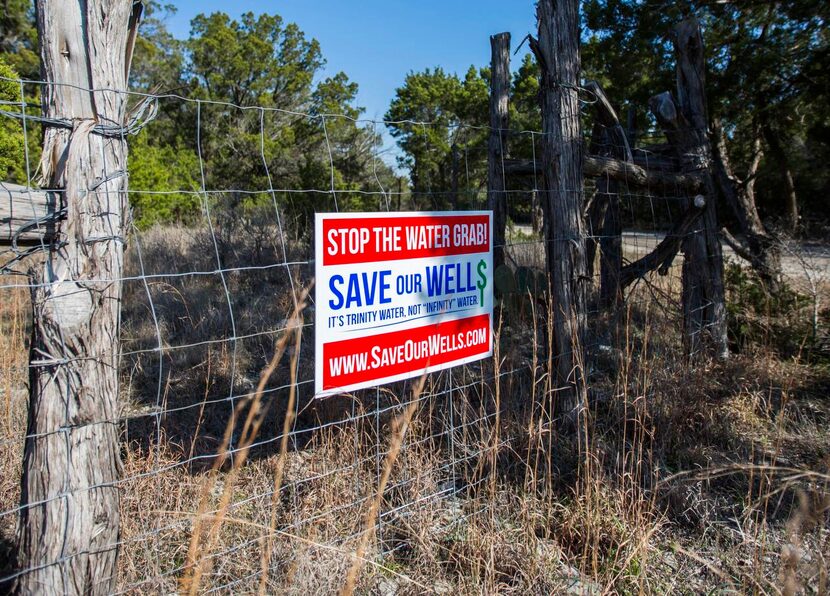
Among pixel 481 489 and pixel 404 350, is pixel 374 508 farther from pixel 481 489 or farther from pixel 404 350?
pixel 481 489

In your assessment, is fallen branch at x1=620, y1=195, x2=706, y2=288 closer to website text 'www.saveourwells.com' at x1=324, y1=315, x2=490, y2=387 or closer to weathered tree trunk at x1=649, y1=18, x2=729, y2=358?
weathered tree trunk at x1=649, y1=18, x2=729, y2=358

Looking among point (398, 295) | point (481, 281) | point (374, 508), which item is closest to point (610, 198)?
point (481, 281)

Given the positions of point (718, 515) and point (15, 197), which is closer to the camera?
point (15, 197)

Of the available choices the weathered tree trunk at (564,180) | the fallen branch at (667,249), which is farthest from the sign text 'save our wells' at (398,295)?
the fallen branch at (667,249)

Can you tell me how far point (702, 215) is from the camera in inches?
198

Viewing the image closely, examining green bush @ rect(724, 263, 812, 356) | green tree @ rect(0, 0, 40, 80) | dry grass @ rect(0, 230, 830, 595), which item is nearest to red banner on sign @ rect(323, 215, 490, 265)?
dry grass @ rect(0, 230, 830, 595)

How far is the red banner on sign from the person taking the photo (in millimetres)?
2457

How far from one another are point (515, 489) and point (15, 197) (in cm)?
241

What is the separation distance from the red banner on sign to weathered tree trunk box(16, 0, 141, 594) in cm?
78

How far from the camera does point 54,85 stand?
1.97m

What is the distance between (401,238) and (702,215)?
3.34m

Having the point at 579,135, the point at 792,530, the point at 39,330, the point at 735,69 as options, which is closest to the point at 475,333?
the point at 579,135

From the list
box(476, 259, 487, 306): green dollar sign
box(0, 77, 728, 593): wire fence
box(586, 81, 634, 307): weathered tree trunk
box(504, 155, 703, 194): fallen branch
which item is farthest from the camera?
box(586, 81, 634, 307): weathered tree trunk

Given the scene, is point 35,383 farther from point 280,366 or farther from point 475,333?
point 280,366
